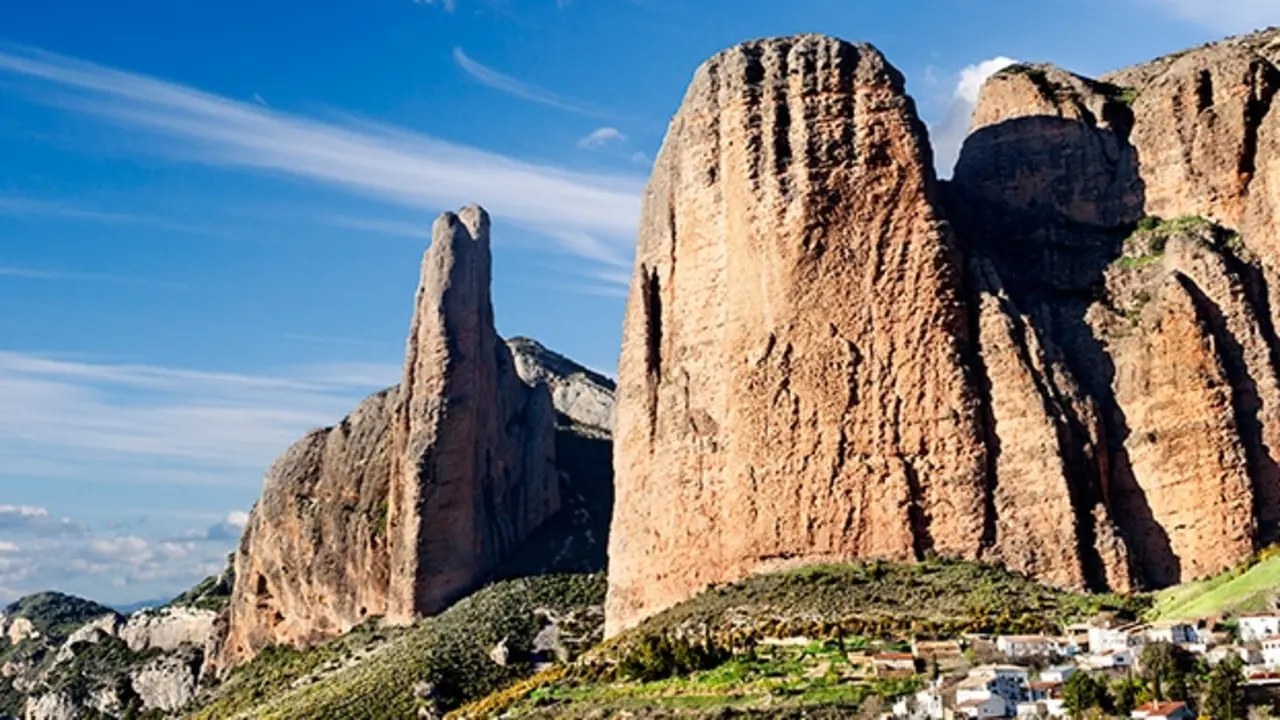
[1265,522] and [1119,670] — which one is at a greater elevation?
[1265,522]

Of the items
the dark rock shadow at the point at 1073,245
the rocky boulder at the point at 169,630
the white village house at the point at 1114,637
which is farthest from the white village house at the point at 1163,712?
the rocky boulder at the point at 169,630

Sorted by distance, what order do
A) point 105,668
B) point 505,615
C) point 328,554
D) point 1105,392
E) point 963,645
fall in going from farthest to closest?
point 105,668, point 328,554, point 505,615, point 1105,392, point 963,645

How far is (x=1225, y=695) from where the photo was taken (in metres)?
49.0

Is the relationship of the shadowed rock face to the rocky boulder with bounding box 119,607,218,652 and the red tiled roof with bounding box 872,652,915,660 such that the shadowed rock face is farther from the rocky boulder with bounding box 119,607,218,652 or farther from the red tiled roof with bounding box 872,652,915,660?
the rocky boulder with bounding box 119,607,218,652

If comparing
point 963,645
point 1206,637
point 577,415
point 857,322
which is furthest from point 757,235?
point 577,415

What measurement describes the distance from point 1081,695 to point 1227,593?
52.6ft

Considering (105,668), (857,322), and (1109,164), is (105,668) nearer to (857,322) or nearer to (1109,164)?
(857,322)

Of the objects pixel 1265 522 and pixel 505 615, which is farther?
pixel 505 615

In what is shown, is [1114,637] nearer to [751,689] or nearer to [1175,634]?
[1175,634]

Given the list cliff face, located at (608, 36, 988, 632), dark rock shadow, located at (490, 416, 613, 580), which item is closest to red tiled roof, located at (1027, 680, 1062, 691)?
cliff face, located at (608, 36, 988, 632)

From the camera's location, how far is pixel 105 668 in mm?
129500

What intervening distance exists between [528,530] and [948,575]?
45495mm

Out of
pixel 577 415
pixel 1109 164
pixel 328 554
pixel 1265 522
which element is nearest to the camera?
pixel 1265 522

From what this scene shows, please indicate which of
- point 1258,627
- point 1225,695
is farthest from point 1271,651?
point 1225,695
